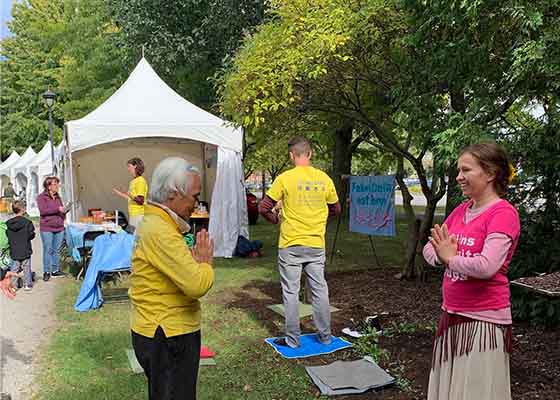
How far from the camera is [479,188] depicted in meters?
2.57

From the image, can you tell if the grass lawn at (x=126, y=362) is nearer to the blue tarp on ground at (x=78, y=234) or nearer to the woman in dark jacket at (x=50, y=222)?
the blue tarp on ground at (x=78, y=234)

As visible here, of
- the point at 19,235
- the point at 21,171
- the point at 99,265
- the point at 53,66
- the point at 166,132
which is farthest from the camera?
the point at 53,66

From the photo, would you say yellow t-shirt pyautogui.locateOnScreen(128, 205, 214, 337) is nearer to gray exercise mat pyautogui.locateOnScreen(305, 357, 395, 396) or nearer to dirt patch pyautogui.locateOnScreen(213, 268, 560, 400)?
gray exercise mat pyautogui.locateOnScreen(305, 357, 395, 396)

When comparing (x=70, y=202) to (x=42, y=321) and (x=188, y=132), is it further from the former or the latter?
(x=42, y=321)

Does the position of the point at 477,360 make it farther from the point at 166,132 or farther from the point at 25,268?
the point at 166,132

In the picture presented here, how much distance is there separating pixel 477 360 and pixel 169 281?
156 centimetres

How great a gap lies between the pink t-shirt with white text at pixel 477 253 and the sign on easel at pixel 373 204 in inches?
208

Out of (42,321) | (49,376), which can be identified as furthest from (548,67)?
(42,321)

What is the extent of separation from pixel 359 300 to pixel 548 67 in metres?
3.95

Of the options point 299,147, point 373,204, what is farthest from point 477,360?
point 373,204

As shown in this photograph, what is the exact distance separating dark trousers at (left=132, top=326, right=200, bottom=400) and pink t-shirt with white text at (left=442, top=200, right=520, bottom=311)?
1.37 metres

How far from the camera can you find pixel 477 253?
2484mm

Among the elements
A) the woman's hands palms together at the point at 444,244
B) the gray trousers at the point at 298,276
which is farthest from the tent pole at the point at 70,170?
the woman's hands palms together at the point at 444,244

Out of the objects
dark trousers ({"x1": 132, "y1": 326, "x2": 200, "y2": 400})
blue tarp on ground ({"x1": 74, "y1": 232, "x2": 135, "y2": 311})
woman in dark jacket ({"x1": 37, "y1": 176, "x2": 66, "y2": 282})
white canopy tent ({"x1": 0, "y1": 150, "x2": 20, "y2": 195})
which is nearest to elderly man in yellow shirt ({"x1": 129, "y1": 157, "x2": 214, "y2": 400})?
dark trousers ({"x1": 132, "y1": 326, "x2": 200, "y2": 400})
